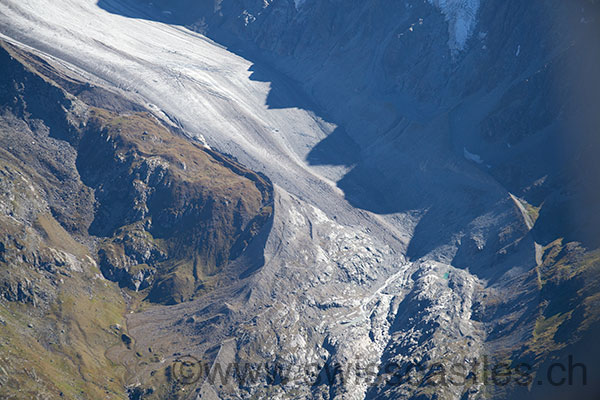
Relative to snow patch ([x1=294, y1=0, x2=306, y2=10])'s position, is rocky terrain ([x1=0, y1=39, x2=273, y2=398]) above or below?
below

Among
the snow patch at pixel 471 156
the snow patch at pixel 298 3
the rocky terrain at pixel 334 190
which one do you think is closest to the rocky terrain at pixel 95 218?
the rocky terrain at pixel 334 190

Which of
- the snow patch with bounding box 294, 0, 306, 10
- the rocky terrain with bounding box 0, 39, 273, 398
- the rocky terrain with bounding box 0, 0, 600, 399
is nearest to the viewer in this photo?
the rocky terrain with bounding box 0, 39, 273, 398

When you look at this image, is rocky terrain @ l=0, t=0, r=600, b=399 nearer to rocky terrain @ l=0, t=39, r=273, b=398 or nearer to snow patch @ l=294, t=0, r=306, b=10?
rocky terrain @ l=0, t=39, r=273, b=398

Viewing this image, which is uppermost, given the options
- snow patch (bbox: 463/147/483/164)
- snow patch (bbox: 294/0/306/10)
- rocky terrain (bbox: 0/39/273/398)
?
snow patch (bbox: 294/0/306/10)

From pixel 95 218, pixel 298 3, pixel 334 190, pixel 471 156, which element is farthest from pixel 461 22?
pixel 95 218

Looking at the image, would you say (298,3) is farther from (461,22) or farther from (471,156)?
(471,156)

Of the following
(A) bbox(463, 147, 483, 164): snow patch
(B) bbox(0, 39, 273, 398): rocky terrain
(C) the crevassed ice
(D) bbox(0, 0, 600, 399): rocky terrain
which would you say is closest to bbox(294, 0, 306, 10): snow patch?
(D) bbox(0, 0, 600, 399): rocky terrain

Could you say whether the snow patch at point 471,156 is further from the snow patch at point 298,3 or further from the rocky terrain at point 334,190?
the snow patch at point 298,3
